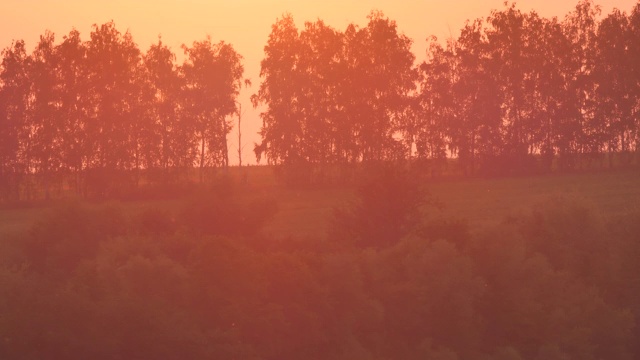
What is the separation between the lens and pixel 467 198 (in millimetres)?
67562

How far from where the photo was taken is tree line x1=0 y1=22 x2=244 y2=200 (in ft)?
261

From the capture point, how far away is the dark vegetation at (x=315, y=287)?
31.4 m

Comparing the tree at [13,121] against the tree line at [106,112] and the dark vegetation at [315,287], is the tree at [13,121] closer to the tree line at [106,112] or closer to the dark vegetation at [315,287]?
the tree line at [106,112]

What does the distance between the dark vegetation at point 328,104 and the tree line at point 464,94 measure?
0.33 feet

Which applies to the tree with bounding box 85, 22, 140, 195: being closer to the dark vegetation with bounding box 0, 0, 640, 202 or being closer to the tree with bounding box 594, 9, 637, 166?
the dark vegetation with bounding box 0, 0, 640, 202

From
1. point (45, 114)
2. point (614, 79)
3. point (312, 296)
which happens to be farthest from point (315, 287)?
point (614, 79)

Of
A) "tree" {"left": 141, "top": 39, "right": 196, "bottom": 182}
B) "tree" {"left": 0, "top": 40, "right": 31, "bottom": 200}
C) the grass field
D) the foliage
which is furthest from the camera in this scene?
"tree" {"left": 141, "top": 39, "right": 196, "bottom": 182}

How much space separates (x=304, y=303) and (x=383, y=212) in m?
11.7

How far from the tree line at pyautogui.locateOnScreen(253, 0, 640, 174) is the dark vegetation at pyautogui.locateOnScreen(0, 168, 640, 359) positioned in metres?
39.4

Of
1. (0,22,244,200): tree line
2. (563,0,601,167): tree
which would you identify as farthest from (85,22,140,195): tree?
(563,0,601,167): tree

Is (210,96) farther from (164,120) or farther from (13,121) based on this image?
(13,121)

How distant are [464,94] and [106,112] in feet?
82.9

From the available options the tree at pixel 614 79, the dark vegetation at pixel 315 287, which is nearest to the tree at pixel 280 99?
the tree at pixel 614 79

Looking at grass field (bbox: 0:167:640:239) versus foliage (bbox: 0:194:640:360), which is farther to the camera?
grass field (bbox: 0:167:640:239)
